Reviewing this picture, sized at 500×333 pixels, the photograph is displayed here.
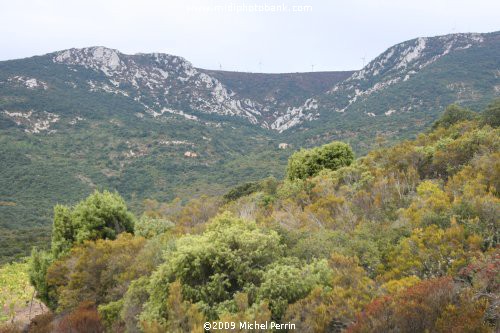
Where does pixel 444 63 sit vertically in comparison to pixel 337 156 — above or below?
above

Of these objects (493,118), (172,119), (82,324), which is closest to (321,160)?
(493,118)

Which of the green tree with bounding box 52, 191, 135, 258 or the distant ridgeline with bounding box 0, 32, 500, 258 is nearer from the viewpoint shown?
the green tree with bounding box 52, 191, 135, 258

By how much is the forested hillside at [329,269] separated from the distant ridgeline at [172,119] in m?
30.2

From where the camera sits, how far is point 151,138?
98125 mm

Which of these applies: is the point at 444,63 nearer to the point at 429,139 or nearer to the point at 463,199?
the point at 429,139

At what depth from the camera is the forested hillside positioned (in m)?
5.59

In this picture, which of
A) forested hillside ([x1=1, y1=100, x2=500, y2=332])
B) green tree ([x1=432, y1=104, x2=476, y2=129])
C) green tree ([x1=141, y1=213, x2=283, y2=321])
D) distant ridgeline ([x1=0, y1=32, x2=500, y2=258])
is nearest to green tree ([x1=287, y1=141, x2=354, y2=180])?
green tree ([x1=432, y1=104, x2=476, y2=129])

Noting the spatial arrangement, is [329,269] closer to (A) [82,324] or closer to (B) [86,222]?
(A) [82,324]

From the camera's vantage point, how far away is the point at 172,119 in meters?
118

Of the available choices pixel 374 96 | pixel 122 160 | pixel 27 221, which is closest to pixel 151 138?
pixel 122 160

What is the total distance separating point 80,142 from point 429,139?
3137 inches

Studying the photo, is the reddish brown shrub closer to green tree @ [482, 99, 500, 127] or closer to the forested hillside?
the forested hillside

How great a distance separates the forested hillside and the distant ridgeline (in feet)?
99.0

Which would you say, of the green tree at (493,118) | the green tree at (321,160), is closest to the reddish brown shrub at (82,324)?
the green tree at (321,160)
